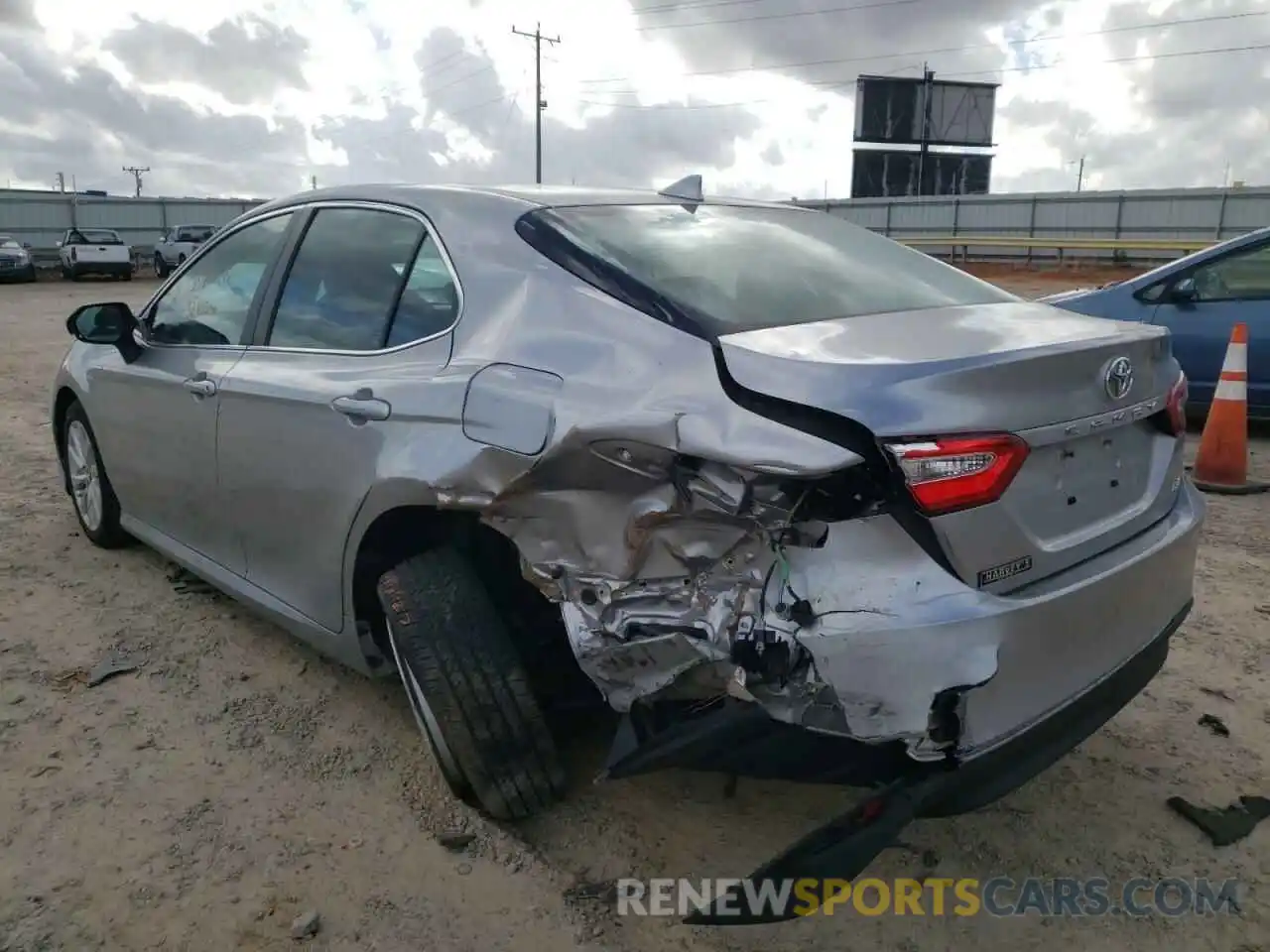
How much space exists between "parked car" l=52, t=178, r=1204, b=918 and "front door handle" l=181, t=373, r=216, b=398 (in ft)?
0.57

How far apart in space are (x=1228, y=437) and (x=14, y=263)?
2902 centimetres

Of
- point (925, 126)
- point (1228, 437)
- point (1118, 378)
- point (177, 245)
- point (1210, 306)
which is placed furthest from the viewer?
point (925, 126)

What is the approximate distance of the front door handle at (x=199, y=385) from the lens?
3306mm

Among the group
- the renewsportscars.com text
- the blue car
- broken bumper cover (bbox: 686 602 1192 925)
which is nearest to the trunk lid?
broken bumper cover (bbox: 686 602 1192 925)

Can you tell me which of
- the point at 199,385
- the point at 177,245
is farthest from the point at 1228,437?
the point at 177,245

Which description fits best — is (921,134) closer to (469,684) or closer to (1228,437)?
(1228,437)

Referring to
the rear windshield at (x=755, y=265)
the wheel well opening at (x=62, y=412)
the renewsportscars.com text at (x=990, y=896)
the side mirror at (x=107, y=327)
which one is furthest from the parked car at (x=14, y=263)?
the renewsportscars.com text at (x=990, y=896)

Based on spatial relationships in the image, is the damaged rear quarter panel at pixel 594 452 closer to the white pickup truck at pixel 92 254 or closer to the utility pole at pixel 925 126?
the white pickup truck at pixel 92 254

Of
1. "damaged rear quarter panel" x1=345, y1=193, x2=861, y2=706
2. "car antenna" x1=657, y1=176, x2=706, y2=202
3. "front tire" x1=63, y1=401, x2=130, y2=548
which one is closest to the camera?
"damaged rear quarter panel" x1=345, y1=193, x2=861, y2=706

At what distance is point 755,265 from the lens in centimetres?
261

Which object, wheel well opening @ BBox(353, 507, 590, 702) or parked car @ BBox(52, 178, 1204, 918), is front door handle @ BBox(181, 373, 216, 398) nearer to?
parked car @ BBox(52, 178, 1204, 918)

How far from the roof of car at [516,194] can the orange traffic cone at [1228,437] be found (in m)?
3.76

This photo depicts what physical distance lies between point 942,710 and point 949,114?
4465 cm

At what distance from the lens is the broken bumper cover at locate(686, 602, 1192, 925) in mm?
1867
